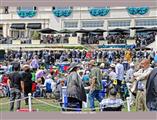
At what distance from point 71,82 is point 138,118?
264 centimetres

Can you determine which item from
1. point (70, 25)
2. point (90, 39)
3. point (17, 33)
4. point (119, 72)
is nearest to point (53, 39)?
point (90, 39)

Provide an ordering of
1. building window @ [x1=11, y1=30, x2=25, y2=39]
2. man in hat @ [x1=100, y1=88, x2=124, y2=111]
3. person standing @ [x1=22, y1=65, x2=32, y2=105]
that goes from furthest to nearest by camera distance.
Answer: building window @ [x1=11, y1=30, x2=25, y2=39] < person standing @ [x1=22, y1=65, x2=32, y2=105] < man in hat @ [x1=100, y1=88, x2=124, y2=111]

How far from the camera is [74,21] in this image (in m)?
56.4

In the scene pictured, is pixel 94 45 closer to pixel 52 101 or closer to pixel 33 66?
pixel 33 66

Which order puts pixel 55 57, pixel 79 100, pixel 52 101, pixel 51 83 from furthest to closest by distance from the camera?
pixel 55 57 < pixel 51 83 < pixel 52 101 < pixel 79 100

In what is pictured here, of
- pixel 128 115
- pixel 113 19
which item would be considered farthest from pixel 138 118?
pixel 113 19

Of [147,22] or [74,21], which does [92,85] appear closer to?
[147,22]

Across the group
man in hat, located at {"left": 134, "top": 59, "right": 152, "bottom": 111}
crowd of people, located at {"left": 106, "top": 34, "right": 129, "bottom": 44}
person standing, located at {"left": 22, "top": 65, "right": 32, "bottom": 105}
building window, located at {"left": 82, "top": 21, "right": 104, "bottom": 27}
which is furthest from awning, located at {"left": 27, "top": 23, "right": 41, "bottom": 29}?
man in hat, located at {"left": 134, "top": 59, "right": 152, "bottom": 111}

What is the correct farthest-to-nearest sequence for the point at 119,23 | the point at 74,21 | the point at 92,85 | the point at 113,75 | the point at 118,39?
1. the point at 74,21
2. the point at 119,23
3. the point at 118,39
4. the point at 113,75
5. the point at 92,85

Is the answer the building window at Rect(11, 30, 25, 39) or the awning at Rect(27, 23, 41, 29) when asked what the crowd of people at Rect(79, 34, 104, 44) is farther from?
the awning at Rect(27, 23, 41, 29)

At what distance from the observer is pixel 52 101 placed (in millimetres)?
16391

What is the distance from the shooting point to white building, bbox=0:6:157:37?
5397 centimetres

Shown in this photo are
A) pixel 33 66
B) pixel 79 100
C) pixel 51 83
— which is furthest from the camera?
pixel 33 66

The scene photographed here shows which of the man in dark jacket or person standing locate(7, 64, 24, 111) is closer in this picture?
the man in dark jacket
